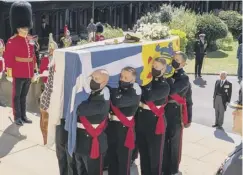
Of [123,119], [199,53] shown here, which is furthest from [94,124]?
[199,53]

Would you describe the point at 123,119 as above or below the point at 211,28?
above

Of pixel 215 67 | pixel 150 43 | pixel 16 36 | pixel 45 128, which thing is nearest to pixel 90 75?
pixel 150 43

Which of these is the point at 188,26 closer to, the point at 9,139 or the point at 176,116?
the point at 9,139

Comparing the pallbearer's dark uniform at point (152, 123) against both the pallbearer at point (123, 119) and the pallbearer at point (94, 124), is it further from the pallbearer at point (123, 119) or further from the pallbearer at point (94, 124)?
the pallbearer at point (94, 124)

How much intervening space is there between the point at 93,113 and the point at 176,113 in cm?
133

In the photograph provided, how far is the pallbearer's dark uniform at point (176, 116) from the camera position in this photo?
5145 mm

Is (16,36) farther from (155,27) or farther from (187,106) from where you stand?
(187,106)

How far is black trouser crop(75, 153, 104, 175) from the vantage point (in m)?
4.50

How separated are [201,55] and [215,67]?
2.46 meters

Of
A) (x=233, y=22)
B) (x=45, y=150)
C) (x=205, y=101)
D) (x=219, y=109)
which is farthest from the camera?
(x=233, y=22)

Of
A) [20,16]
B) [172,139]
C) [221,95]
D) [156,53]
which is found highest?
[20,16]

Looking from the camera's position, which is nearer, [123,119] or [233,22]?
[123,119]

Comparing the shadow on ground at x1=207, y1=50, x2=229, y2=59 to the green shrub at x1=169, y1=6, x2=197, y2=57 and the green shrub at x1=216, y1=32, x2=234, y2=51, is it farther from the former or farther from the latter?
the green shrub at x1=169, y1=6, x2=197, y2=57

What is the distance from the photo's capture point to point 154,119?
4945mm
